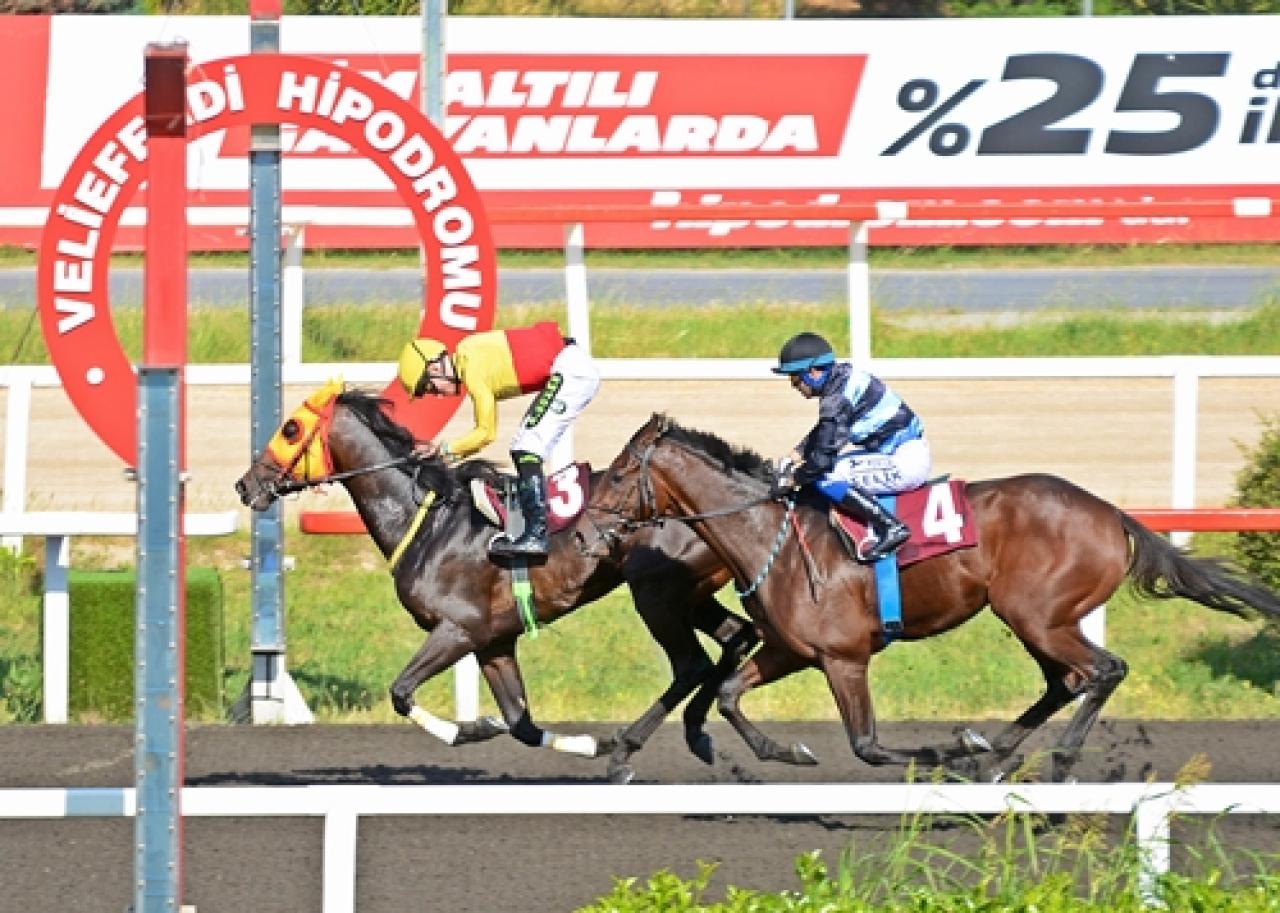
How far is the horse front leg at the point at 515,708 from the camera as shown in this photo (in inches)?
336

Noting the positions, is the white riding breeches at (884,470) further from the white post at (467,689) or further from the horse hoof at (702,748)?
the white post at (467,689)

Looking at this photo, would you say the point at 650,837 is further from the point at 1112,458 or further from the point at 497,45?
the point at 497,45

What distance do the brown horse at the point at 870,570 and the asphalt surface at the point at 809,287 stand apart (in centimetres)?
775

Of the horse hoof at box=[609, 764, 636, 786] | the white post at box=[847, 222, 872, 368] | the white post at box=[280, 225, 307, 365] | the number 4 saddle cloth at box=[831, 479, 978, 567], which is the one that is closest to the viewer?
the number 4 saddle cloth at box=[831, 479, 978, 567]

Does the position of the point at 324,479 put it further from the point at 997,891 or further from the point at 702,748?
the point at 997,891

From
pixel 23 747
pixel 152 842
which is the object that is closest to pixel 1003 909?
pixel 152 842

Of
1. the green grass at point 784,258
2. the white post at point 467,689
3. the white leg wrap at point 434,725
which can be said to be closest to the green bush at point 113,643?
Result: the white post at point 467,689

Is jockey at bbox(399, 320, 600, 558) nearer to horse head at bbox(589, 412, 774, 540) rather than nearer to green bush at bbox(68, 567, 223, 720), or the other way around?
horse head at bbox(589, 412, 774, 540)

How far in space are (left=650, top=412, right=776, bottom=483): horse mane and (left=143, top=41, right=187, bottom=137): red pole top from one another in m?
3.56

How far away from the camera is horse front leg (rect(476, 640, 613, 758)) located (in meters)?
8.55

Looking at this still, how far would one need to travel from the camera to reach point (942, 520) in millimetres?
8133

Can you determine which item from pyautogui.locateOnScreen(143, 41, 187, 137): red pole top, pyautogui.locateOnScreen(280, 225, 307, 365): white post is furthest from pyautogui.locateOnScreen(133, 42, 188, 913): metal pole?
pyautogui.locateOnScreen(280, 225, 307, 365): white post

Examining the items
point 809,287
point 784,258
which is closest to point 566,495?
point 809,287

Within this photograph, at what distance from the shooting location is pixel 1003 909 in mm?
5098
